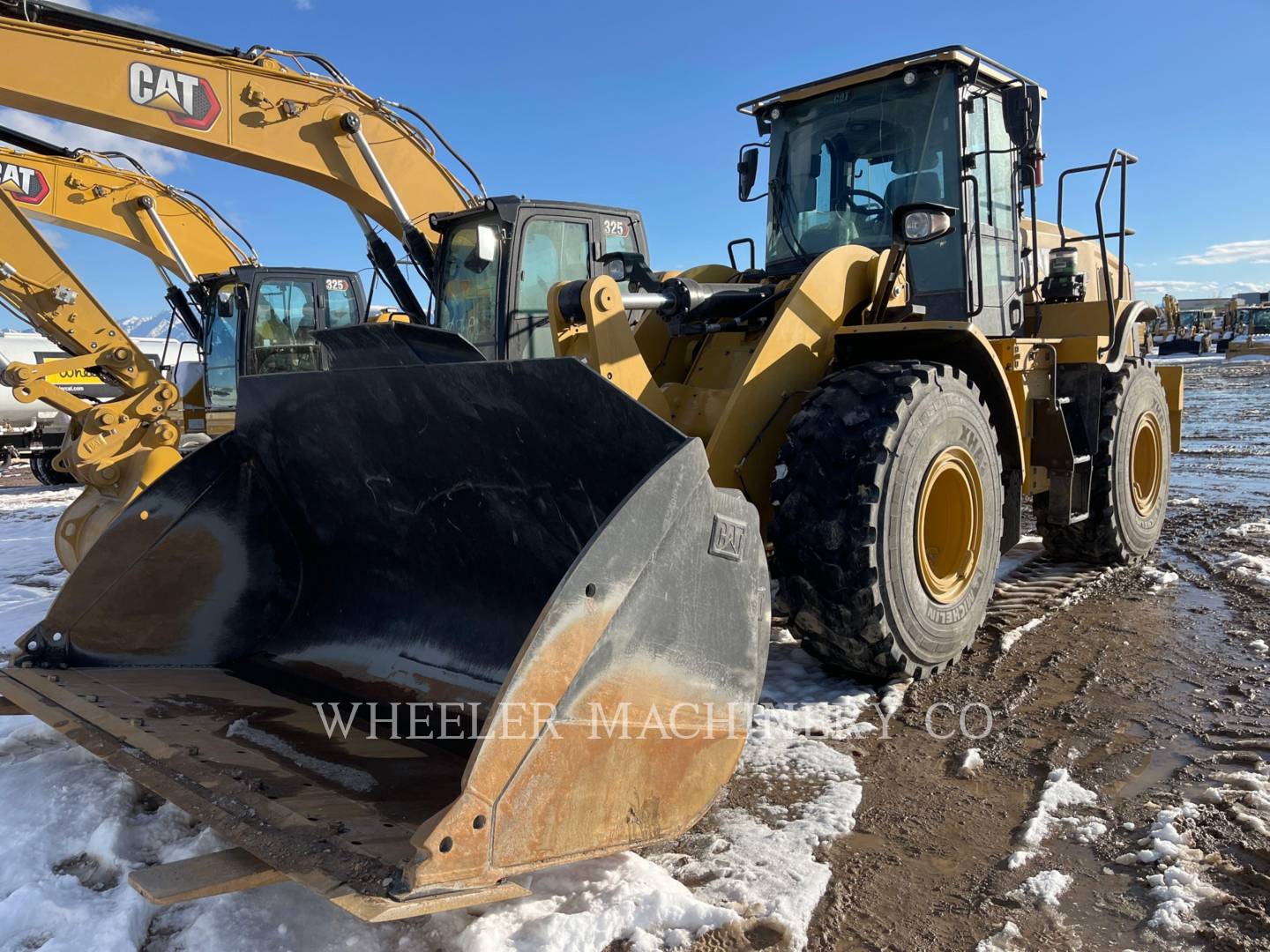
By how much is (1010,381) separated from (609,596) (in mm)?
3385

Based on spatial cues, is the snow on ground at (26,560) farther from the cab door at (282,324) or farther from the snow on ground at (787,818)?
the snow on ground at (787,818)

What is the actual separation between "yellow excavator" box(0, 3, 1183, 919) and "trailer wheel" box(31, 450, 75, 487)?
30.0ft

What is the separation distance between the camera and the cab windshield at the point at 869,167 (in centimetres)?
478

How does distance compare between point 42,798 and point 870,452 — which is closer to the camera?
point 42,798

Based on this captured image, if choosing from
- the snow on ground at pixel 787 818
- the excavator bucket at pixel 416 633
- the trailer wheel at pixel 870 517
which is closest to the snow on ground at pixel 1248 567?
the trailer wheel at pixel 870 517

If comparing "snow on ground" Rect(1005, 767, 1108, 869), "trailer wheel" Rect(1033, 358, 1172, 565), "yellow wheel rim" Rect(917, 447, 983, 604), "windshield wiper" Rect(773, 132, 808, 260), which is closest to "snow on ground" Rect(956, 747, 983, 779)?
"snow on ground" Rect(1005, 767, 1108, 869)

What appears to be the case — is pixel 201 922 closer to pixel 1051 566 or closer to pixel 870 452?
pixel 870 452

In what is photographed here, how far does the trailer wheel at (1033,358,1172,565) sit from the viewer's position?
5.56m

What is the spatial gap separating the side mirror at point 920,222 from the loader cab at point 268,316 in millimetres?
6927

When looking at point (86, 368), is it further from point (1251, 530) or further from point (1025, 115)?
point (1251, 530)

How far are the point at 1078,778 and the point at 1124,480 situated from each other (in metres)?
3.20

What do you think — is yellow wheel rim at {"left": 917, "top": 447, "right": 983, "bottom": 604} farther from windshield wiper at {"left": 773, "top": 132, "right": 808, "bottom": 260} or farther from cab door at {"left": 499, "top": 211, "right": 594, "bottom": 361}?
cab door at {"left": 499, "top": 211, "right": 594, "bottom": 361}

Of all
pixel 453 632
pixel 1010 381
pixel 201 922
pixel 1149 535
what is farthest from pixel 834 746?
pixel 1149 535

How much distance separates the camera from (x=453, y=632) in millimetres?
3453
